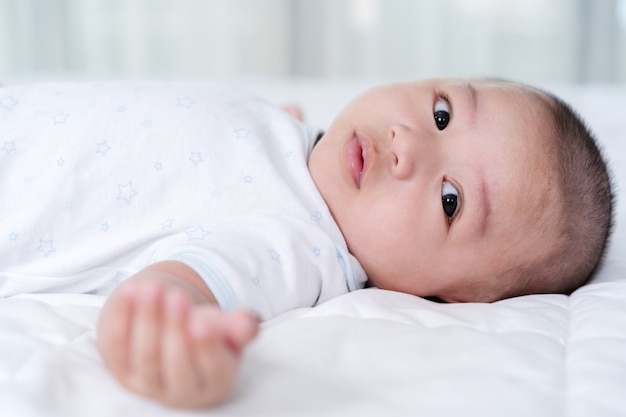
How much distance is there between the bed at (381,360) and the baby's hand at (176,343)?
23 mm

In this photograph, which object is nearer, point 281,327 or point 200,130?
point 281,327

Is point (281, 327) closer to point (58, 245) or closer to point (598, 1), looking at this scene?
point (58, 245)

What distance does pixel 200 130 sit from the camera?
1.06 metres

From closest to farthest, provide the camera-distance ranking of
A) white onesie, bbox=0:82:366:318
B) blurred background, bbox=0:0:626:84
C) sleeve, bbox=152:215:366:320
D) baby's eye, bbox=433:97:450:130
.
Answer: sleeve, bbox=152:215:366:320 < white onesie, bbox=0:82:366:318 < baby's eye, bbox=433:97:450:130 < blurred background, bbox=0:0:626:84

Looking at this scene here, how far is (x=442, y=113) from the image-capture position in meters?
1.10

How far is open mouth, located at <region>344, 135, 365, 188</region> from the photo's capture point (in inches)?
41.8

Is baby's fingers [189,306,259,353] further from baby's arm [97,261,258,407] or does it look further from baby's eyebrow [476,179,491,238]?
baby's eyebrow [476,179,491,238]

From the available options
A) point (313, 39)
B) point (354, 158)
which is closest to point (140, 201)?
point (354, 158)

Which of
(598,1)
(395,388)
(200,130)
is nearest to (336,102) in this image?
(200,130)

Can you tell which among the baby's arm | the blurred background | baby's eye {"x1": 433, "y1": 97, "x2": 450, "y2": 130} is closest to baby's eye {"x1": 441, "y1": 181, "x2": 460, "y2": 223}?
baby's eye {"x1": 433, "y1": 97, "x2": 450, "y2": 130}

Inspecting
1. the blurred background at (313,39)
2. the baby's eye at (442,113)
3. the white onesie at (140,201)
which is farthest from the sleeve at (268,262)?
the blurred background at (313,39)

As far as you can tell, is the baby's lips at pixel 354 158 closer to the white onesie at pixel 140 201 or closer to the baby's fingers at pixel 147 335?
the white onesie at pixel 140 201

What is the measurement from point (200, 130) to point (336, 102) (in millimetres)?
1020

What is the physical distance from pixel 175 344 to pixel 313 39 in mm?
2873
